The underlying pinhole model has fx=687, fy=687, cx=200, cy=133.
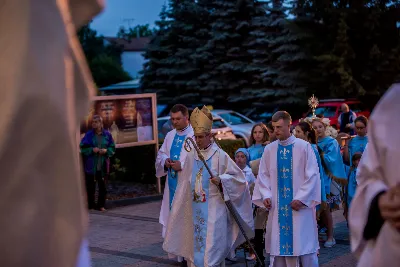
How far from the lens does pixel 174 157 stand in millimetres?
9805

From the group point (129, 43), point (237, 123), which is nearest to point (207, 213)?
point (237, 123)

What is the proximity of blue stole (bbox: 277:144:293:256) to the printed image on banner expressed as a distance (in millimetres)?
7526

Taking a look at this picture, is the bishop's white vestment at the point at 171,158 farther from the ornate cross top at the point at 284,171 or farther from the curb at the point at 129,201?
the curb at the point at 129,201

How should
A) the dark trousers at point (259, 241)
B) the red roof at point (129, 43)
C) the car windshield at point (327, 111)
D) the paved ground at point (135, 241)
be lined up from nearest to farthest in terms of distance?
the dark trousers at point (259, 241) → the paved ground at point (135, 241) → the car windshield at point (327, 111) → the red roof at point (129, 43)

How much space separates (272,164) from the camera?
308 inches

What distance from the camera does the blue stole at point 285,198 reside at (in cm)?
761

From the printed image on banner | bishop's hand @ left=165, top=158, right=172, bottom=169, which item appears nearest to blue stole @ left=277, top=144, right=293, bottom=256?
bishop's hand @ left=165, top=158, right=172, bottom=169

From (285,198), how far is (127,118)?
8.19 metres

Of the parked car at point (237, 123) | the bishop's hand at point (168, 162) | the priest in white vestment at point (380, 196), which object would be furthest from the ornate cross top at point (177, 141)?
the parked car at point (237, 123)

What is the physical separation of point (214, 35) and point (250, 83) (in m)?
3.09

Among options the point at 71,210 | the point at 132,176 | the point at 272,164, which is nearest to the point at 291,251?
the point at 272,164

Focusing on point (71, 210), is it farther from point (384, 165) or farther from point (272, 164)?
point (272, 164)

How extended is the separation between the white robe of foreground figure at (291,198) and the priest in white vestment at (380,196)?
5074 mm

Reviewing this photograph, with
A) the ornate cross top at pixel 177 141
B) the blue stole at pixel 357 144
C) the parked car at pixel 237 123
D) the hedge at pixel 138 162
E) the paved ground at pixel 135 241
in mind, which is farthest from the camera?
the parked car at pixel 237 123
